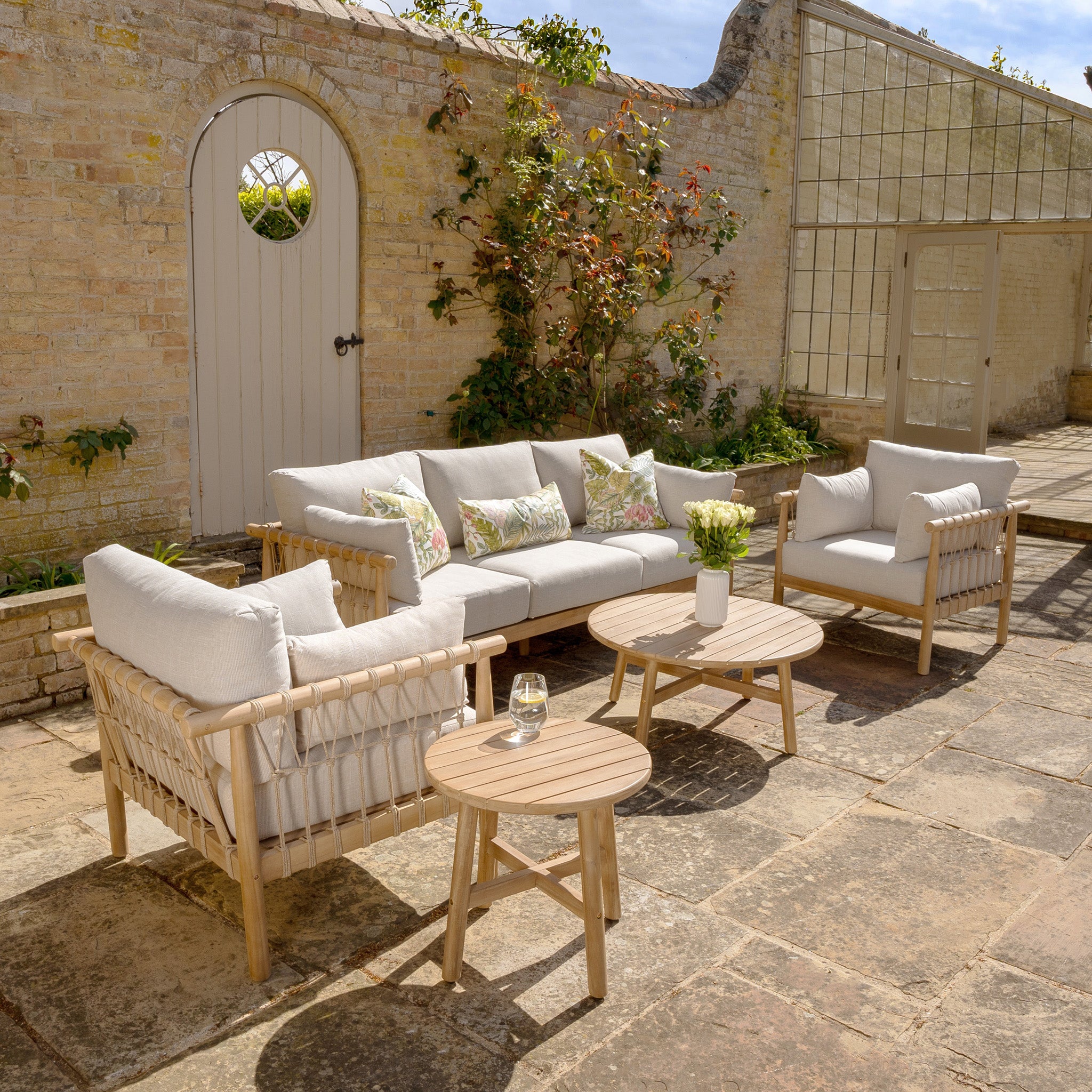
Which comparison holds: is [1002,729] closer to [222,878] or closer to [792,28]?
[222,878]

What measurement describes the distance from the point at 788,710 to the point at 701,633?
0.44 metres

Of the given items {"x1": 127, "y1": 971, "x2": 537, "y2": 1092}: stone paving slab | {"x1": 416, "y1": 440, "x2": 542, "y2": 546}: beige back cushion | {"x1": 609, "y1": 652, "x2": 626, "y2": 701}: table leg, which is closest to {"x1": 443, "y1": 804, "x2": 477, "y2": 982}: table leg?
{"x1": 127, "y1": 971, "x2": 537, "y2": 1092}: stone paving slab

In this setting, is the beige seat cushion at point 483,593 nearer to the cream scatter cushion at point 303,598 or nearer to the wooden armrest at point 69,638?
the cream scatter cushion at point 303,598

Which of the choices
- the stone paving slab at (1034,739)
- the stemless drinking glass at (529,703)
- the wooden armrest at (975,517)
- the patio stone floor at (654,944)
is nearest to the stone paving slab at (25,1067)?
the patio stone floor at (654,944)

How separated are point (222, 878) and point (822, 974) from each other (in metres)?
1.69

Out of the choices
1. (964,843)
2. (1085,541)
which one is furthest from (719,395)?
(964,843)

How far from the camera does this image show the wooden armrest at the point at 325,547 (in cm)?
420

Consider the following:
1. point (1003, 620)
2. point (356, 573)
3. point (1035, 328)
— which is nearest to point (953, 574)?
point (1003, 620)

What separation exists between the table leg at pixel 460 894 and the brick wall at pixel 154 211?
11.2ft

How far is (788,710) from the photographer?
4.16 m

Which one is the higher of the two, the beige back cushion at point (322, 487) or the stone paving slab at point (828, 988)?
the beige back cushion at point (322, 487)

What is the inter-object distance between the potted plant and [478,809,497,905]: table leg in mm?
1534

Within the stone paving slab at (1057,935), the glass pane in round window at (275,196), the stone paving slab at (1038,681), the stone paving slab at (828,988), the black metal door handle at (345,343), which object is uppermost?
the glass pane in round window at (275,196)

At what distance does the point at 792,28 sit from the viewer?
30.8ft
